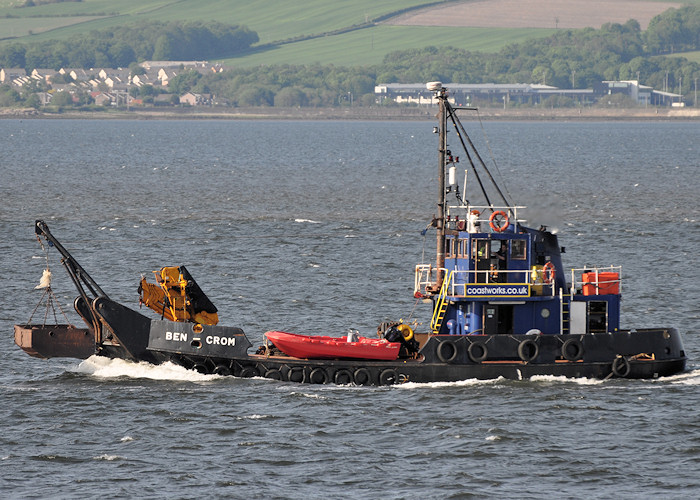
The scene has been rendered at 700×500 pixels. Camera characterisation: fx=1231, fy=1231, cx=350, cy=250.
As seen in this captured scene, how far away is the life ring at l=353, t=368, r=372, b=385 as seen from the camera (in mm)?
35412

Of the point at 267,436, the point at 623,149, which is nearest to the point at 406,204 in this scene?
the point at 267,436

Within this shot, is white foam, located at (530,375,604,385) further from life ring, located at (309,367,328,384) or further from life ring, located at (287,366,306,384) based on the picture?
life ring, located at (287,366,306,384)

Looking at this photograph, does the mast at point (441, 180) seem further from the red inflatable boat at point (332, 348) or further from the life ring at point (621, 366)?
the life ring at point (621, 366)

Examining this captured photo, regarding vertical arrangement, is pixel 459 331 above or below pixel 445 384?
above

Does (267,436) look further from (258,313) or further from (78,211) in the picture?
(78,211)

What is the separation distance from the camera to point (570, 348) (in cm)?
3562

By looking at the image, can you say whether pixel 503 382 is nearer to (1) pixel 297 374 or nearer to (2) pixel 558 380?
(2) pixel 558 380

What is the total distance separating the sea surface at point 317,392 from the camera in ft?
91.5

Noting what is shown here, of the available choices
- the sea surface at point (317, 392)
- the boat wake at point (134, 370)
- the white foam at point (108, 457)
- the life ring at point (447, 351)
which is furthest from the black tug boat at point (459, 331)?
the white foam at point (108, 457)

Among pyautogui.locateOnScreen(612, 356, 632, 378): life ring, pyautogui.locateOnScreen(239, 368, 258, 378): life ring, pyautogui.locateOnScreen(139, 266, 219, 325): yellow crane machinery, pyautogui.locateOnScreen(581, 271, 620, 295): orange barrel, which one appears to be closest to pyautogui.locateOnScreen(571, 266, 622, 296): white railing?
pyautogui.locateOnScreen(581, 271, 620, 295): orange barrel

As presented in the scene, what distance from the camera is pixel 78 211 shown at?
80125 mm

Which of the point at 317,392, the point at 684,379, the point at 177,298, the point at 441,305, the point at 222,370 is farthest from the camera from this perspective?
the point at 177,298

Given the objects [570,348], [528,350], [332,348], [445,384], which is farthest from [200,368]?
[570,348]

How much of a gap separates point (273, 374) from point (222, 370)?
1.54 meters
